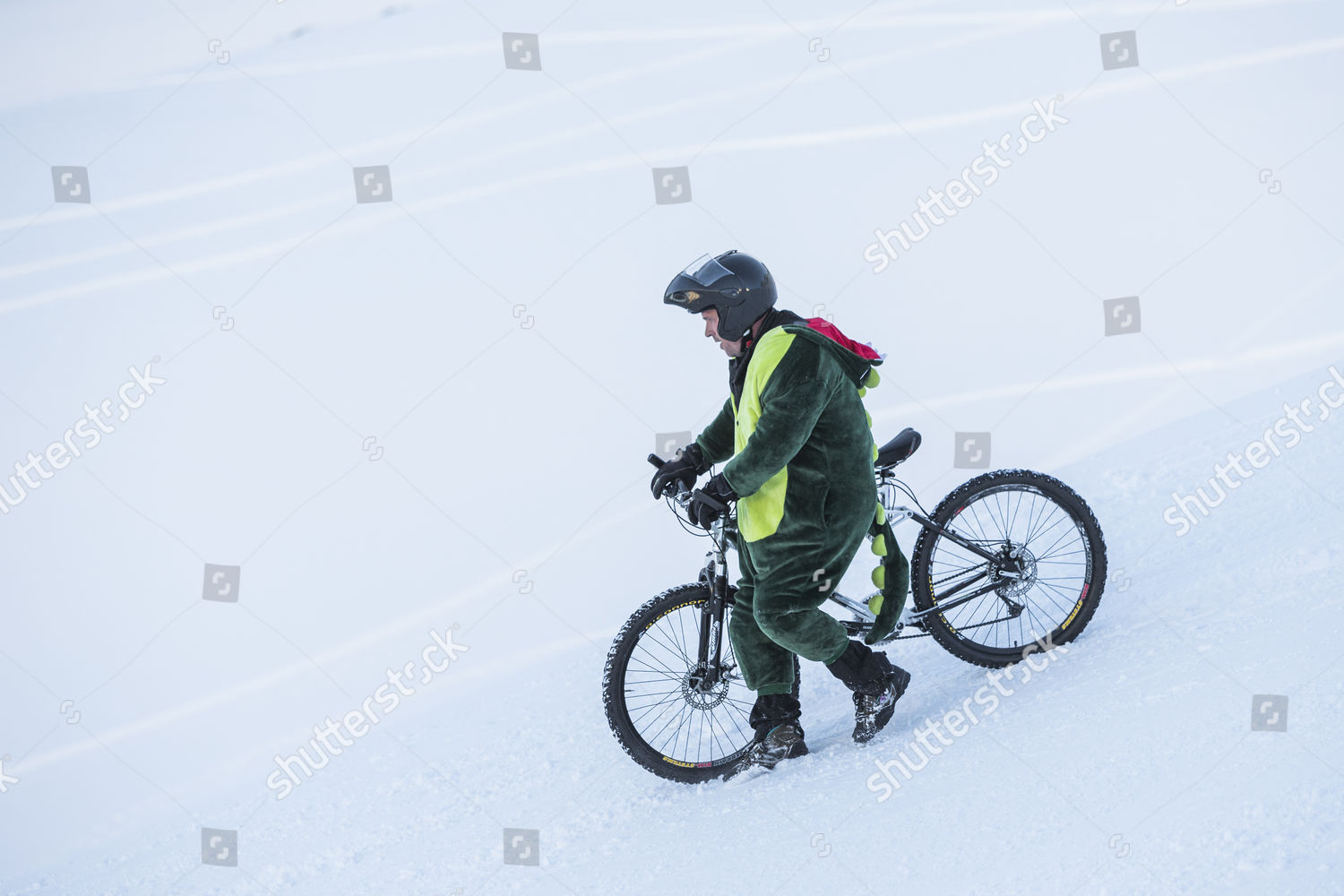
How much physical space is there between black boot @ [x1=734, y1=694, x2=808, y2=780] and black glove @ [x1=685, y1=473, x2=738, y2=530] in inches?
30.3

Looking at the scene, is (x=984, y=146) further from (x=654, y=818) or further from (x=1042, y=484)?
(x=654, y=818)

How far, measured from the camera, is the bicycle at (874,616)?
324cm

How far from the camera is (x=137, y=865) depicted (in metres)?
3.81

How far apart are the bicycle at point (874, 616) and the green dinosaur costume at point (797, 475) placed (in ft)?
0.49

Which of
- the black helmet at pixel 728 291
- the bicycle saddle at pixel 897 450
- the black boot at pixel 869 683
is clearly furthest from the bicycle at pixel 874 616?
the black helmet at pixel 728 291

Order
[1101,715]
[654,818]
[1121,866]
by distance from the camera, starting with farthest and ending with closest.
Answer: [654,818]
[1101,715]
[1121,866]

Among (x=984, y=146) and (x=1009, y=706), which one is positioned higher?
(x=984, y=146)

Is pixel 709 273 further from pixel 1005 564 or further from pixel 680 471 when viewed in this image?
pixel 1005 564

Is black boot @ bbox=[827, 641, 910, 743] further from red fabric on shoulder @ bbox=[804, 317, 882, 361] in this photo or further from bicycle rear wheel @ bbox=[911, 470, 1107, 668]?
red fabric on shoulder @ bbox=[804, 317, 882, 361]

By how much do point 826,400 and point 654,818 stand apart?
158cm

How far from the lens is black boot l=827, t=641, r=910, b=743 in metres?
3.21

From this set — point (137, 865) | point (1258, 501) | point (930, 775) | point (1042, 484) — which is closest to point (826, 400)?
point (1042, 484)

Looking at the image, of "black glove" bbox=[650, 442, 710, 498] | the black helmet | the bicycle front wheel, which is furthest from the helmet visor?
the bicycle front wheel

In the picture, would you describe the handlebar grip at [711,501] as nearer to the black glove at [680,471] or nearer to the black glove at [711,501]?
the black glove at [711,501]
